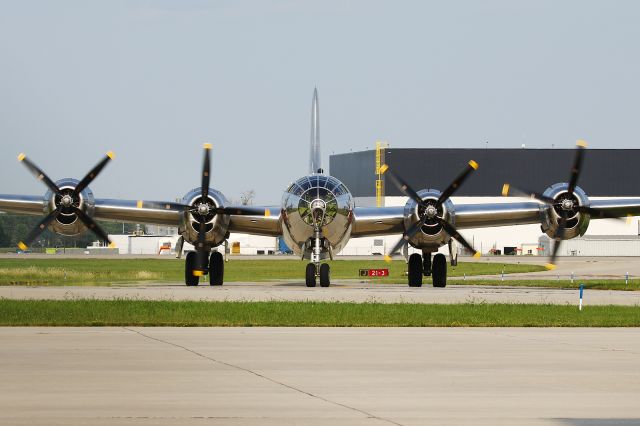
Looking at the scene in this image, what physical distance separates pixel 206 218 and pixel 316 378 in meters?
29.3

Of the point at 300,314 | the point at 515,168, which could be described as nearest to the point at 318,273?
the point at 300,314

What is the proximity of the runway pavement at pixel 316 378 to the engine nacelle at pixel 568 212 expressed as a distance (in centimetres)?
1966

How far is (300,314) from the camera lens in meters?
31.1

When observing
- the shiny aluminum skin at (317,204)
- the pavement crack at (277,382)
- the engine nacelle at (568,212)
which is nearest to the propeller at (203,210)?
the shiny aluminum skin at (317,204)

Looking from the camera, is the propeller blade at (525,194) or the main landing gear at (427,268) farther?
the main landing gear at (427,268)

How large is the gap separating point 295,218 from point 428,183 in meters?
83.5

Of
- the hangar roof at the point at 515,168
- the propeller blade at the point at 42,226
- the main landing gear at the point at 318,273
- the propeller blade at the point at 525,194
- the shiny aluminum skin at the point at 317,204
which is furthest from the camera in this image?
the hangar roof at the point at 515,168

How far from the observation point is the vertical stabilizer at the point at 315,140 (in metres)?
51.4

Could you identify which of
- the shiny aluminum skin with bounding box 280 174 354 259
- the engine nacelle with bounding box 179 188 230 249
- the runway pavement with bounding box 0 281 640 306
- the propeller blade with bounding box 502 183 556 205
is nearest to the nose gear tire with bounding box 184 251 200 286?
the engine nacelle with bounding box 179 188 230 249

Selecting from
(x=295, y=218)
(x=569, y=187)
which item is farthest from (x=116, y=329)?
(x=569, y=187)

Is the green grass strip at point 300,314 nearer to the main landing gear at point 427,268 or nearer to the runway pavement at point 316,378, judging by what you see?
the runway pavement at point 316,378

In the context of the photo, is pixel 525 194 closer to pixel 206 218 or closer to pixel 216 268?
pixel 206 218

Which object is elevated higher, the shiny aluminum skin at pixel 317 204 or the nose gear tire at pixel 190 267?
the shiny aluminum skin at pixel 317 204

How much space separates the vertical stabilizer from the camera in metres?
51.4
